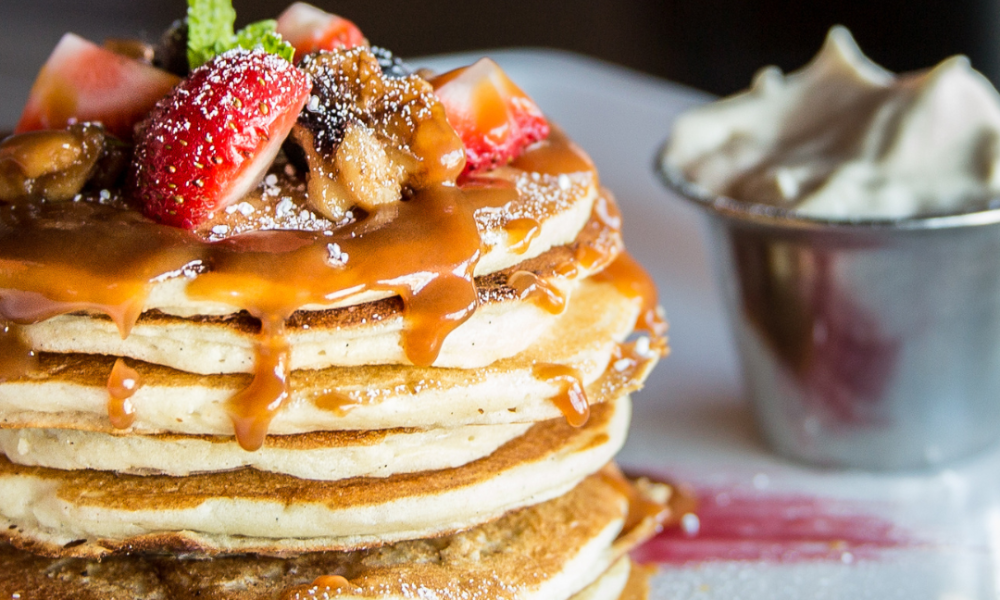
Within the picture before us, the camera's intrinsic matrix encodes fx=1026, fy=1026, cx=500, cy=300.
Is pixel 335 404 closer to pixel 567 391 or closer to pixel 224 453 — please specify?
pixel 224 453

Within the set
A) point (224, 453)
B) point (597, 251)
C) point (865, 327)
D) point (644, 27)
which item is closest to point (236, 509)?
point (224, 453)

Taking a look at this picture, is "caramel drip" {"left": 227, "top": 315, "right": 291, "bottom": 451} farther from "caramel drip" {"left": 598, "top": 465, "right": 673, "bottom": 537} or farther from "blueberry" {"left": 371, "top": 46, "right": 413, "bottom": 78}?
"caramel drip" {"left": 598, "top": 465, "right": 673, "bottom": 537}

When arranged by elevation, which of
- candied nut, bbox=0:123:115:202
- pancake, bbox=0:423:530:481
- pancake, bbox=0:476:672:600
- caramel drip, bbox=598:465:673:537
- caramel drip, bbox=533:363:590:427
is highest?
candied nut, bbox=0:123:115:202

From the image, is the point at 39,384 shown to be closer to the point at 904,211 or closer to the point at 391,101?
the point at 391,101

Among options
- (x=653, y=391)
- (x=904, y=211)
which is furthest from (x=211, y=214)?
(x=653, y=391)

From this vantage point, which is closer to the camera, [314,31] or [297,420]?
[297,420]

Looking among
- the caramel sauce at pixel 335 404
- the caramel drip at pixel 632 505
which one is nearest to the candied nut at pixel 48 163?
Answer: the caramel sauce at pixel 335 404

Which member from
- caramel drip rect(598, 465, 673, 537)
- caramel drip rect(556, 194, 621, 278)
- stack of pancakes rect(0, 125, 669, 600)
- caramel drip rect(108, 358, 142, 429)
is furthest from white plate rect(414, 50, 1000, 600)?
caramel drip rect(108, 358, 142, 429)
